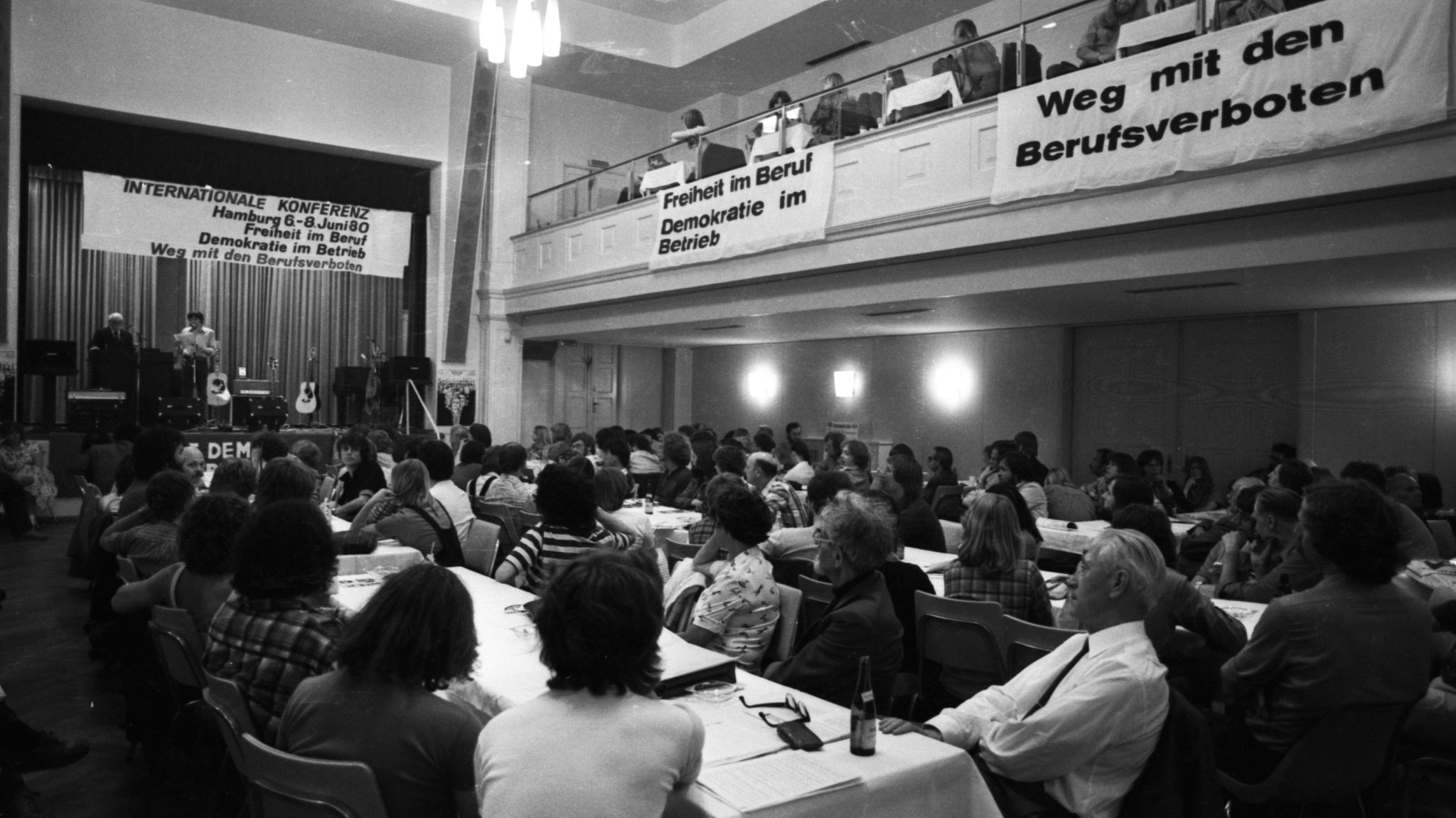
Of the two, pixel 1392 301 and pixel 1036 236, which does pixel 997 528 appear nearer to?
pixel 1036 236

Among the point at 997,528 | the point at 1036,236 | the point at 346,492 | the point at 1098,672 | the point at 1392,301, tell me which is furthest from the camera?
the point at 1392,301

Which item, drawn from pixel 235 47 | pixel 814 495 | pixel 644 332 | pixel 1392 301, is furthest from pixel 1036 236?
pixel 235 47

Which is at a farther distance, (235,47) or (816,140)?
(235,47)

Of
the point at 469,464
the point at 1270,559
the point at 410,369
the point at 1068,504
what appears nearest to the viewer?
the point at 1270,559

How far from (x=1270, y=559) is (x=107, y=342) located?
14.5 m

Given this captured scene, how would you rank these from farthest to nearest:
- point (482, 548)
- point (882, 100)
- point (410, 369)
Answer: point (410, 369), point (882, 100), point (482, 548)

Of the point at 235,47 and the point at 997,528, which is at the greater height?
the point at 235,47

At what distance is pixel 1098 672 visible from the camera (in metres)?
2.31

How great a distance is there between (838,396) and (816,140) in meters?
6.35

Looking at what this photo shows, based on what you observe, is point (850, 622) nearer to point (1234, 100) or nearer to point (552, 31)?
point (1234, 100)

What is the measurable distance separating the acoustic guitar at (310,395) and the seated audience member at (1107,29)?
13.2 metres

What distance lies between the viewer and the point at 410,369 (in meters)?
15.9

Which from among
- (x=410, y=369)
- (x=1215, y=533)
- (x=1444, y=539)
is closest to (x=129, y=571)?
(x=1215, y=533)

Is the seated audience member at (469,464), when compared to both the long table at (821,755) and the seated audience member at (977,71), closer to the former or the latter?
the long table at (821,755)
